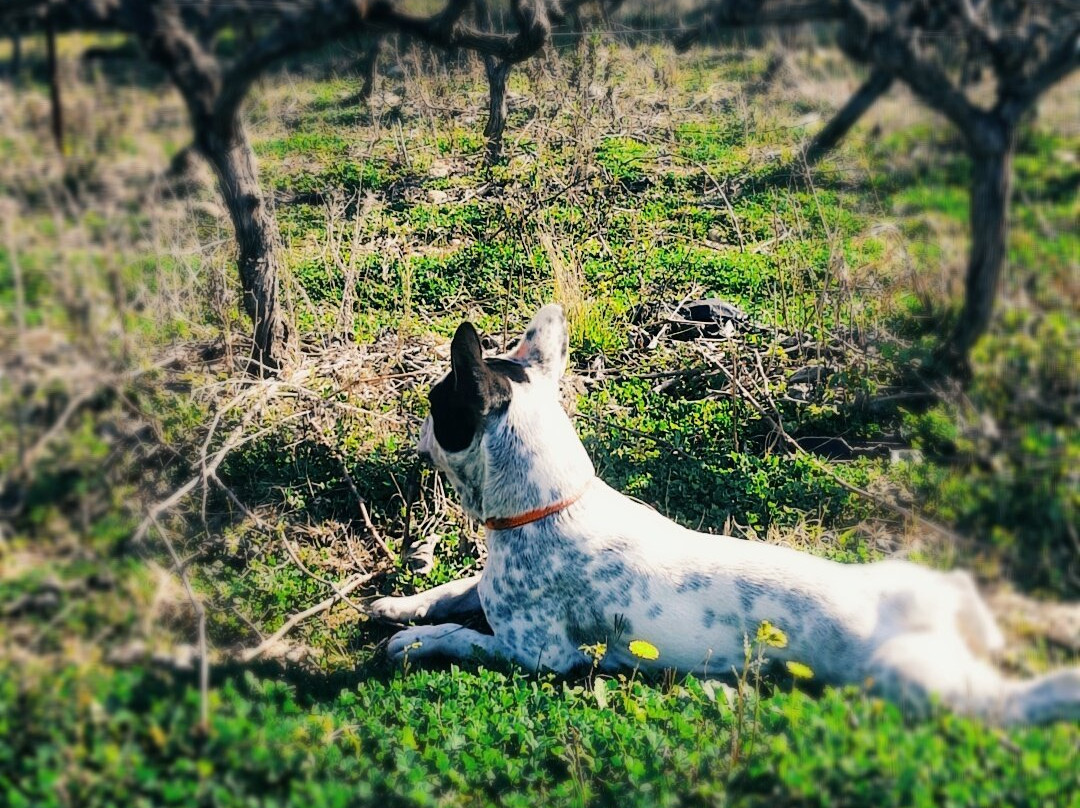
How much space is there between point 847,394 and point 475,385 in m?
3.22

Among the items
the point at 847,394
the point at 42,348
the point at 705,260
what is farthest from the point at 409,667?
the point at 705,260

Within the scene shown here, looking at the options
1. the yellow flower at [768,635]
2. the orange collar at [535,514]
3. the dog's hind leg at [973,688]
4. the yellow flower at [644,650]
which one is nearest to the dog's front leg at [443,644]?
the orange collar at [535,514]

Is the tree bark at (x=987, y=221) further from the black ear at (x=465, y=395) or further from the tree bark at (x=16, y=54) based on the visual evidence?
the tree bark at (x=16, y=54)

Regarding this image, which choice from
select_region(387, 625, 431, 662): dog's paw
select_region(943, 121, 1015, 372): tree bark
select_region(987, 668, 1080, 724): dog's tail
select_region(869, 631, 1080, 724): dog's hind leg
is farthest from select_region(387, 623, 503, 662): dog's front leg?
select_region(943, 121, 1015, 372): tree bark

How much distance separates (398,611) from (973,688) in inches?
108

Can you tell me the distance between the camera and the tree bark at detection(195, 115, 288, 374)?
535cm

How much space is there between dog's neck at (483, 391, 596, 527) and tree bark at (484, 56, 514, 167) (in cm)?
506

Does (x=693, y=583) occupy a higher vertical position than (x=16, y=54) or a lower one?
lower

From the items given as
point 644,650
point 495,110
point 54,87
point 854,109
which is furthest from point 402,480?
point 495,110

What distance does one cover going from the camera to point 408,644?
4277mm

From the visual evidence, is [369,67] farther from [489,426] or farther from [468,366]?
[489,426]

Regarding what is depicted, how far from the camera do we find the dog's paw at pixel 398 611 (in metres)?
4.61

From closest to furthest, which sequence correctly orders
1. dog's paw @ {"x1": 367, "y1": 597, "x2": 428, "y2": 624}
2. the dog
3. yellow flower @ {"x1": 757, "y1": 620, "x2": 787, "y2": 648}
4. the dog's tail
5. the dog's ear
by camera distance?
1. the dog's tail
2. yellow flower @ {"x1": 757, "y1": 620, "x2": 787, "y2": 648}
3. the dog
4. the dog's ear
5. dog's paw @ {"x1": 367, "y1": 597, "x2": 428, "y2": 624}

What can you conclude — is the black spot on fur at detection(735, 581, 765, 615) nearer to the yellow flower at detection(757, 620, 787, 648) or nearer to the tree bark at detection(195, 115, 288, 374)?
the yellow flower at detection(757, 620, 787, 648)
